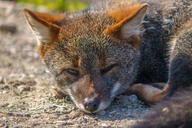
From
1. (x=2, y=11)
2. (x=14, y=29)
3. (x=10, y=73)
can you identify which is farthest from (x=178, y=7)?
(x=2, y=11)

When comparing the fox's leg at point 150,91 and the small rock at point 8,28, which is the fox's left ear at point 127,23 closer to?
the fox's leg at point 150,91

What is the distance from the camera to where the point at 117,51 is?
4.80 metres

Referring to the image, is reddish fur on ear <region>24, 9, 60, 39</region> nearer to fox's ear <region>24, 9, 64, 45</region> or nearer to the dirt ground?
fox's ear <region>24, 9, 64, 45</region>

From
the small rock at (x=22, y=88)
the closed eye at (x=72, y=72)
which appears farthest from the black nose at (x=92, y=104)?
the small rock at (x=22, y=88)

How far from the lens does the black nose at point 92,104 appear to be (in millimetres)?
4137

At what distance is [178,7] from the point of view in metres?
5.41

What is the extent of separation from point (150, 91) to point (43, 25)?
6.34ft

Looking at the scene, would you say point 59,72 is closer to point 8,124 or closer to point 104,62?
point 104,62

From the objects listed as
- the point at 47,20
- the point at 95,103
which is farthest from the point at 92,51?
the point at 47,20

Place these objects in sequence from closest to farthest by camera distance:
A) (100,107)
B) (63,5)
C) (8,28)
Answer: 1. (100,107)
2. (8,28)
3. (63,5)

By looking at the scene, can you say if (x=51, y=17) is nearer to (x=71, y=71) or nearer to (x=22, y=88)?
(x=71, y=71)

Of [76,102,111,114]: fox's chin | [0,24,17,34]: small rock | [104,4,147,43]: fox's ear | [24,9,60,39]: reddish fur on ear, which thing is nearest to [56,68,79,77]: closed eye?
[76,102,111,114]: fox's chin

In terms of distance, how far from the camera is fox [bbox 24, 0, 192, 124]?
4.52 m

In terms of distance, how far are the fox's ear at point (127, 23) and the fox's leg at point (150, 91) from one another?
87cm
